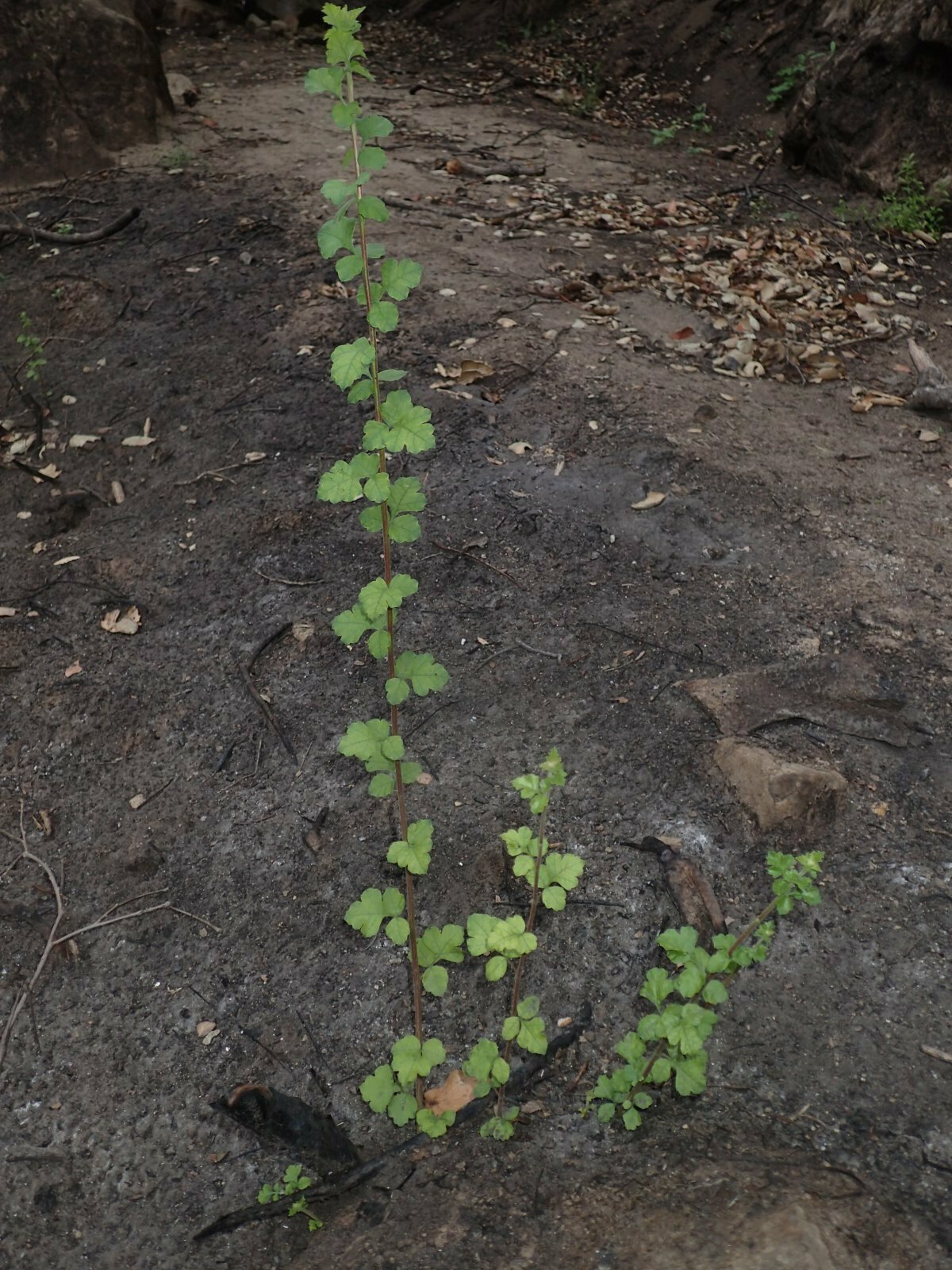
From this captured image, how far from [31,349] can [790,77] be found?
20.9ft

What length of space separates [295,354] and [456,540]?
5.44 ft

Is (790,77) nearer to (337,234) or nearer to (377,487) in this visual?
(337,234)

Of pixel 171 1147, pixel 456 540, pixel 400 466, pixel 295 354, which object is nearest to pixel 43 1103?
pixel 171 1147

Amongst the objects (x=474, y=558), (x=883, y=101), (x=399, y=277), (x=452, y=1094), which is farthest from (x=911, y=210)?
(x=452, y=1094)

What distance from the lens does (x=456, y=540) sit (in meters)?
3.54

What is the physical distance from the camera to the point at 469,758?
9.13ft

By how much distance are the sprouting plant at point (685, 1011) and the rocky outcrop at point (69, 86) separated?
6959 mm

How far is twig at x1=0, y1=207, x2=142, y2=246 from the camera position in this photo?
19.2ft

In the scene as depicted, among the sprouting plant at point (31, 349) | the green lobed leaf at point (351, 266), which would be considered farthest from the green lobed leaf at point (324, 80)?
the sprouting plant at point (31, 349)

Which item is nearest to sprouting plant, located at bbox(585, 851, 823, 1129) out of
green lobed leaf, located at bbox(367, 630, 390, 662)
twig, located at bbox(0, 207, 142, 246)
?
green lobed leaf, located at bbox(367, 630, 390, 662)

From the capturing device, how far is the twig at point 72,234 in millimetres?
5852

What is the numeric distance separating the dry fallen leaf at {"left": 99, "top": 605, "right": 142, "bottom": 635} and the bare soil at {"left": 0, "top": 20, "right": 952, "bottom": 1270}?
0.04m

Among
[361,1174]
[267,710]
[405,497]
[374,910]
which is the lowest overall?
[361,1174]

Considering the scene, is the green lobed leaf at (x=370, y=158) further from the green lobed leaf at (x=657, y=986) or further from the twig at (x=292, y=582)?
the twig at (x=292, y=582)
